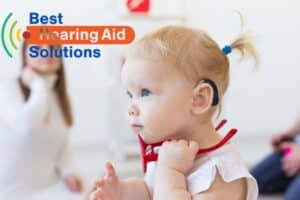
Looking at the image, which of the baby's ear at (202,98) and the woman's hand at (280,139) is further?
the woman's hand at (280,139)

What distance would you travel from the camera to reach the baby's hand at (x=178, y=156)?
518 mm

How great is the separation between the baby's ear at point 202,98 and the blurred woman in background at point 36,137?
375 mm

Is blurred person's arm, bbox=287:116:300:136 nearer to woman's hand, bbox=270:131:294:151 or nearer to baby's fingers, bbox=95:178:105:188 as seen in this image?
woman's hand, bbox=270:131:294:151

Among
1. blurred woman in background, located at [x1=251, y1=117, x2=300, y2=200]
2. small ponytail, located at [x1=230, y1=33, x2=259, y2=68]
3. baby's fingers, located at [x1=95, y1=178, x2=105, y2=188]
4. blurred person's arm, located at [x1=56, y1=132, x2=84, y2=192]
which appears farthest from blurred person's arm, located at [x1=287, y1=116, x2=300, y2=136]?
baby's fingers, located at [x1=95, y1=178, x2=105, y2=188]

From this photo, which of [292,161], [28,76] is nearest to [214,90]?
[28,76]

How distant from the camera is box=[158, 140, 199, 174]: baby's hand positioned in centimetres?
52

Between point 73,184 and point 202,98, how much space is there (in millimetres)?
691

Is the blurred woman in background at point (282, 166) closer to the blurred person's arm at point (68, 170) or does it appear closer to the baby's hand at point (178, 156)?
the blurred person's arm at point (68, 170)

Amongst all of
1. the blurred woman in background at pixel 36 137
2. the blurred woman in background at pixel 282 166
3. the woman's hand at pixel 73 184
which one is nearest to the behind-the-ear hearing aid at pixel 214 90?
the blurred woman in background at pixel 36 137

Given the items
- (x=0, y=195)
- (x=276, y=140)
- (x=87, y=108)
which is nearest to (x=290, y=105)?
(x=276, y=140)

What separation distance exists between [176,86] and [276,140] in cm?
104

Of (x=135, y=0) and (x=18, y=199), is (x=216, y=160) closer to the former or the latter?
(x=135, y=0)

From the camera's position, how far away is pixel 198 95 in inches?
20.6

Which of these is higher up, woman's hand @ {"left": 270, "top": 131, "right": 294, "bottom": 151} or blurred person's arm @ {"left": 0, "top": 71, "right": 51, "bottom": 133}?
blurred person's arm @ {"left": 0, "top": 71, "right": 51, "bottom": 133}
